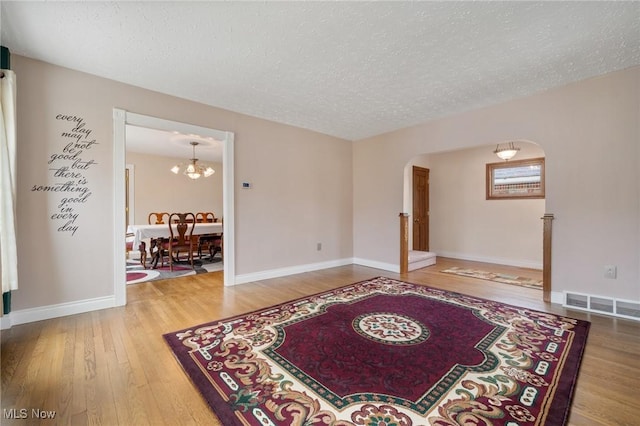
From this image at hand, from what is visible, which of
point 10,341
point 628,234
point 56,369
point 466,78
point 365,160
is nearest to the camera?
point 56,369

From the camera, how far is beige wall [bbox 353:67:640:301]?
2.92 meters

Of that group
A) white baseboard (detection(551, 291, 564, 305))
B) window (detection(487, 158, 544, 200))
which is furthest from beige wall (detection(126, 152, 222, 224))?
white baseboard (detection(551, 291, 564, 305))

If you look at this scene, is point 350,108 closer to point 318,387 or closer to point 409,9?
point 409,9

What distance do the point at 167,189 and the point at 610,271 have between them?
900cm

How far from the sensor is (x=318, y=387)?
68.3 inches

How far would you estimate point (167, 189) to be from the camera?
766 cm

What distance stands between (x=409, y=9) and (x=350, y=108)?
2.04m

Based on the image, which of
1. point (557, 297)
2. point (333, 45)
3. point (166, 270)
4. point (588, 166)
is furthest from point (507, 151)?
point (166, 270)

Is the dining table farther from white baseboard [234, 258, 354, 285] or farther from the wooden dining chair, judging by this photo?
white baseboard [234, 258, 354, 285]

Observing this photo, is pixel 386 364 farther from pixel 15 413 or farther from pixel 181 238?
pixel 181 238

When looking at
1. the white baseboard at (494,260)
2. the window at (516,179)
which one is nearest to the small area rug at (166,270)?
the white baseboard at (494,260)

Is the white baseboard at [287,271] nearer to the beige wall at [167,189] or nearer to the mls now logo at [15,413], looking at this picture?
the mls now logo at [15,413]

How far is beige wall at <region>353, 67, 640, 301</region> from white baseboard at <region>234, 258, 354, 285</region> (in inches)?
131

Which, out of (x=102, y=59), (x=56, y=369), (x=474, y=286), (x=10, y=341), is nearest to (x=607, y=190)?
(x=474, y=286)
